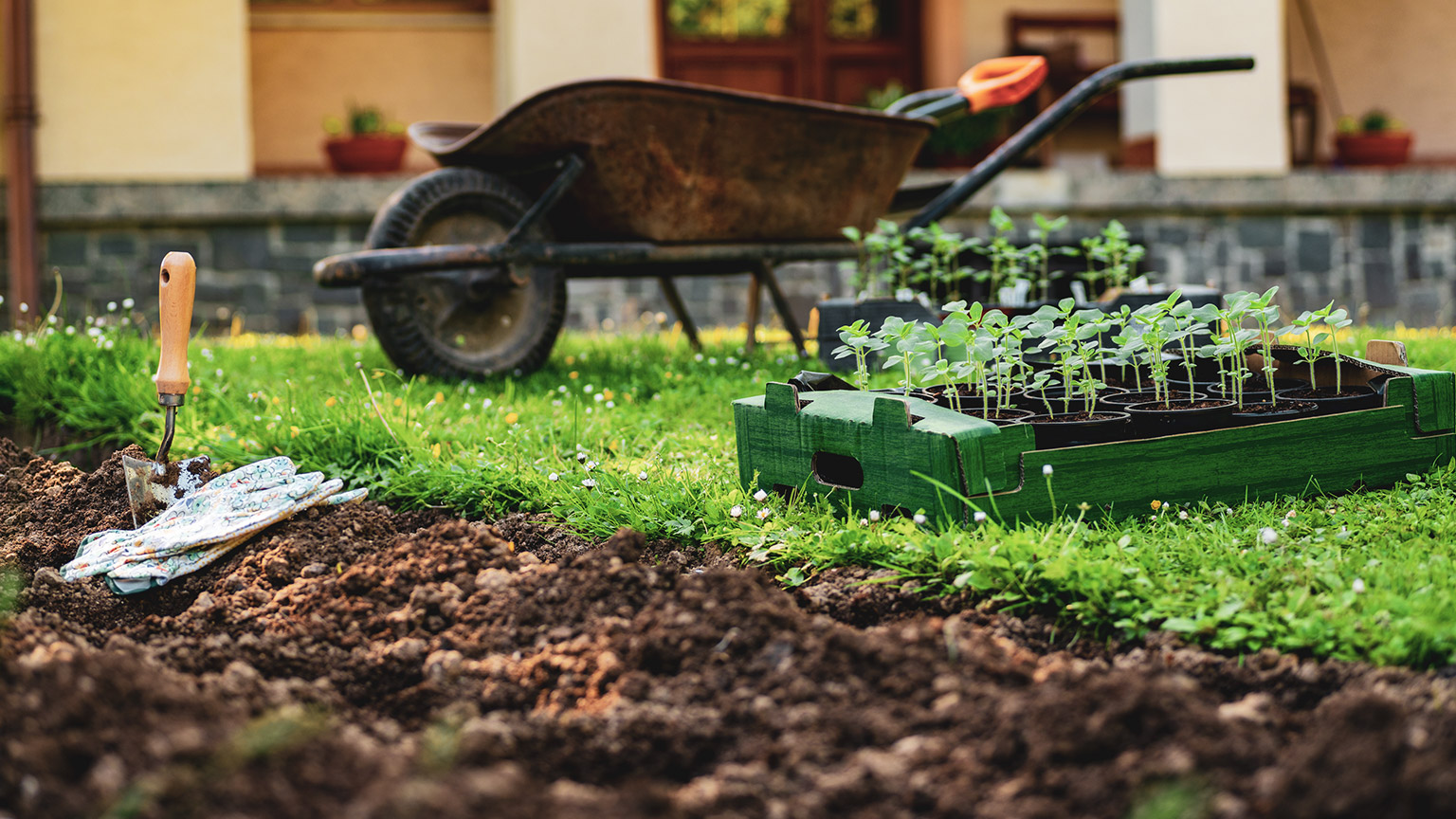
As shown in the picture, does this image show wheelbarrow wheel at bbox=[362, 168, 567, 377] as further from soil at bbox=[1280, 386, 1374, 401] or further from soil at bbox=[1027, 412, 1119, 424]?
soil at bbox=[1280, 386, 1374, 401]

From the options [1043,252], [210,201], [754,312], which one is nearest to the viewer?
[1043,252]

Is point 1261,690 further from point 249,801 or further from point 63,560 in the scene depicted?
point 63,560

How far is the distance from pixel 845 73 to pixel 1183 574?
24.8 feet

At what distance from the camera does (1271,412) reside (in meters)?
2.30

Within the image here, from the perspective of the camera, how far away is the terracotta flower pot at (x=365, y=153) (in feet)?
23.1

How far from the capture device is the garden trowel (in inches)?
92.7

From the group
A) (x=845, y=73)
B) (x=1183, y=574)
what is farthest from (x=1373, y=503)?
(x=845, y=73)

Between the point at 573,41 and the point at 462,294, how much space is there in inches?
122

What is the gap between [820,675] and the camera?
4.66 ft

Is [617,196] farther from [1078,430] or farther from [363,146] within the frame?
[363,146]

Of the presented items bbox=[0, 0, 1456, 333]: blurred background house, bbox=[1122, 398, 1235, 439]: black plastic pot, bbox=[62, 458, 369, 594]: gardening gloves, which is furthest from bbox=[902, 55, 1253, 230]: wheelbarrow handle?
bbox=[0, 0, 1456, 333]: blurred background house

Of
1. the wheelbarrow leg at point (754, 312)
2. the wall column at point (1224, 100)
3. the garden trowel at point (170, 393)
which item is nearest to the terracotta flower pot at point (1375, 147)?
the wall column at point (1224, 100)

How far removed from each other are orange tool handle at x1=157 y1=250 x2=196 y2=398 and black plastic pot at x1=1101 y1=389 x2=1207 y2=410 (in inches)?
70.6

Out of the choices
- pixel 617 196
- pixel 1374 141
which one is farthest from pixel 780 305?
pixel 1374 141
